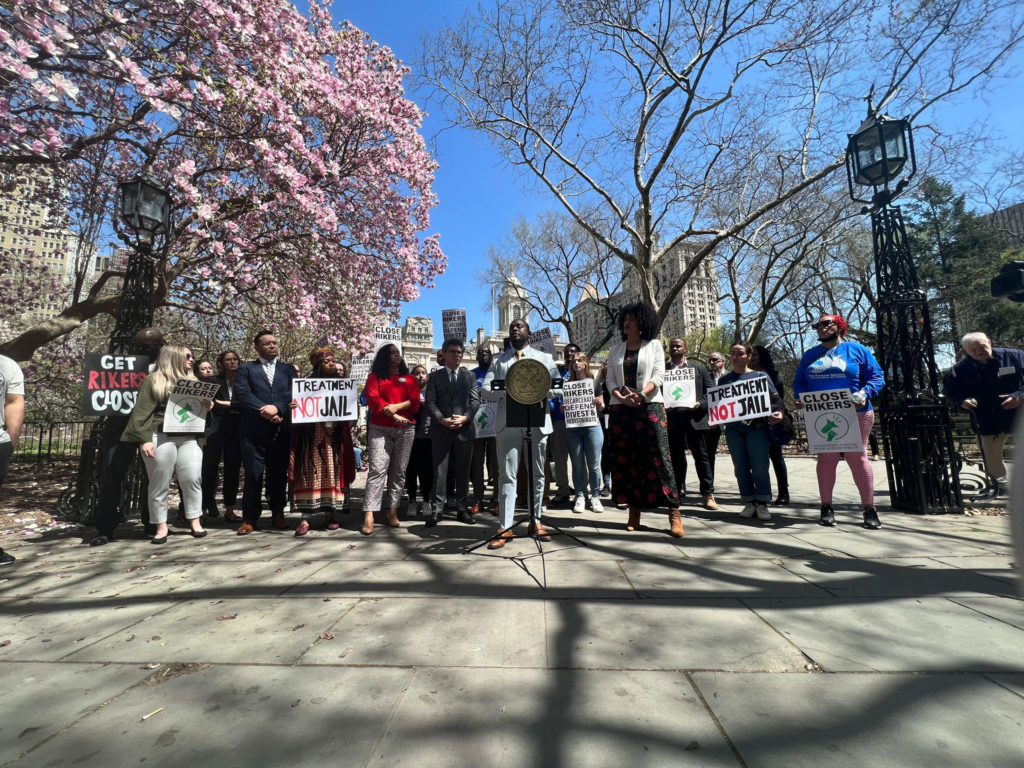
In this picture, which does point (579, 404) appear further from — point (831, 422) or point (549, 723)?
point (549, 723)

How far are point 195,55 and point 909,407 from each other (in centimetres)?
1099

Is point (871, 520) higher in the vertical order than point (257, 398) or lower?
lower

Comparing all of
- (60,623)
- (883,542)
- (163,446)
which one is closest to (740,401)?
(883,542)

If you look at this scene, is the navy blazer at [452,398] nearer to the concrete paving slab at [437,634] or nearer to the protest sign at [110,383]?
the concrete paving slab at [437,634]

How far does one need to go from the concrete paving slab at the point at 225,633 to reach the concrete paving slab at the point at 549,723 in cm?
83

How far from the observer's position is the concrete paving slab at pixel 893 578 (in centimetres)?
271

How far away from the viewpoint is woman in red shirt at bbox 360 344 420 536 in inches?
186

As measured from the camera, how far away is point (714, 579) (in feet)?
9.81

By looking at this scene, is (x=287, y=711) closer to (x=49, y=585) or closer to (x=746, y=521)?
(x=49, y=585)

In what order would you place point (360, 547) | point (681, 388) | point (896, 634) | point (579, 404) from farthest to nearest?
point (681, 388)
point (579, 404)
point (360, 547)
point (896, 634)

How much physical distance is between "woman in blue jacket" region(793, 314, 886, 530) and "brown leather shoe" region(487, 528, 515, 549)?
3.08 metres

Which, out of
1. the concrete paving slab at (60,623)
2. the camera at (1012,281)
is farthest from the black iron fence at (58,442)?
the camera at (1012,281)

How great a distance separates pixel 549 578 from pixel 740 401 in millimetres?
3241

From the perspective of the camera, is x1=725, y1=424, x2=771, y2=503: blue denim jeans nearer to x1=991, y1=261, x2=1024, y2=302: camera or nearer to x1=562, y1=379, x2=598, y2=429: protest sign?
x1=562, y1=379, x2=598, y2=429: protest sign
